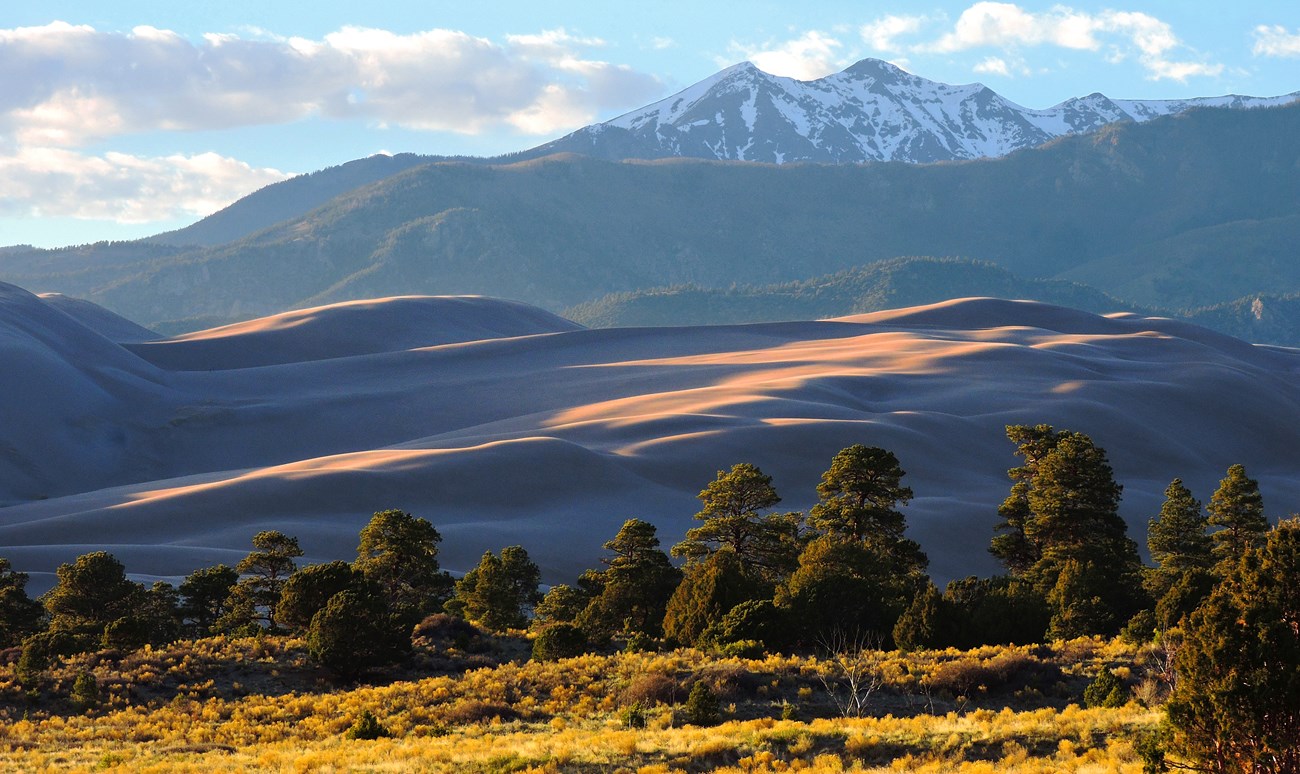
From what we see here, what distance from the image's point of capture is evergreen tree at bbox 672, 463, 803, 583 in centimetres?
6003

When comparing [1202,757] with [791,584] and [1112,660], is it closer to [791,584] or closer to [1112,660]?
[1112,660]

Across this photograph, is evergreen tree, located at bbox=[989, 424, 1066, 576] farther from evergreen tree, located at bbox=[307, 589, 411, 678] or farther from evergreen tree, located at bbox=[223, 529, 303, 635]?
evergreen tree, located at bbox=[223, 529, 303, 635]

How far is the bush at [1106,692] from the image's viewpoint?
33.2 m

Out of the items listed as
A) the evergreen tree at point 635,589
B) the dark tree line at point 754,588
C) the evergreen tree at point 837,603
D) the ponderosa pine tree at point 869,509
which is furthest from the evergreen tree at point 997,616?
the evergreen tree at point 635,589

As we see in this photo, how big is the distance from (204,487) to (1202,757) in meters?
111

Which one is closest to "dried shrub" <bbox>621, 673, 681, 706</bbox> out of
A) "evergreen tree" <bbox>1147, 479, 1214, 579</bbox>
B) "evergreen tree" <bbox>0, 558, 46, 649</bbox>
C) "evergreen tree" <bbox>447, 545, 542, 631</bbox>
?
"evergreen tree" <bbox>447, 545, 542, 631</bbox>

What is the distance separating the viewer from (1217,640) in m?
20.3

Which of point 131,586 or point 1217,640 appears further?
point 131,586

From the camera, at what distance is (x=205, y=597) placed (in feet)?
210

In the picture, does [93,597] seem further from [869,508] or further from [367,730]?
[869,508]

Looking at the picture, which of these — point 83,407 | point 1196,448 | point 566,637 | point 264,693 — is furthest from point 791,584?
point 83,407

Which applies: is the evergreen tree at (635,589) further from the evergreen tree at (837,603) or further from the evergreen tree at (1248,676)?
the evergreen tree at (1248,676)

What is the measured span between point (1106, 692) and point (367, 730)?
19274mm

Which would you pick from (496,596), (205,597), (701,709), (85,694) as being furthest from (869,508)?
(85,694)
